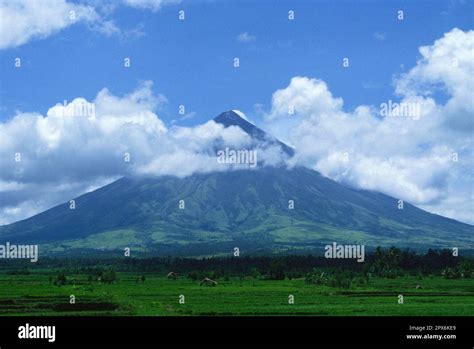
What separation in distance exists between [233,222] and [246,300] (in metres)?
141

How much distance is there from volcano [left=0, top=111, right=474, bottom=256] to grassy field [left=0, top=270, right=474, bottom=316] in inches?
3292

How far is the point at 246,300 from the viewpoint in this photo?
32250 millimetres

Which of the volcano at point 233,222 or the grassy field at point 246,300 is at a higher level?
the volcano at point 233,222

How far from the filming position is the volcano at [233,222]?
139 meters

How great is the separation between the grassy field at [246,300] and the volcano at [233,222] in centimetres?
8361
